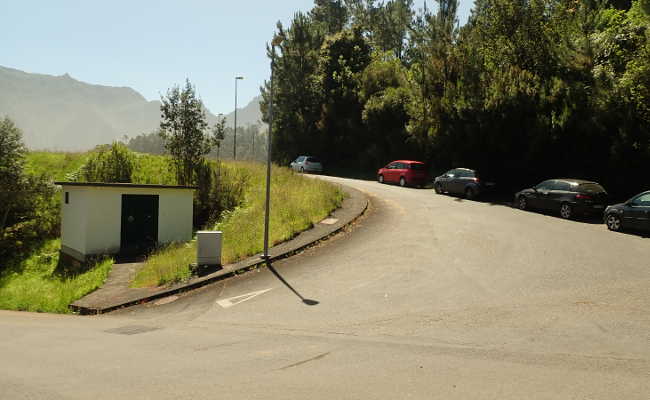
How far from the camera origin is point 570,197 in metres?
17.4

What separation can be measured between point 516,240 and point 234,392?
442 inches

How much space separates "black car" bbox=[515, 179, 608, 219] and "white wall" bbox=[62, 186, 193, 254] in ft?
50.4

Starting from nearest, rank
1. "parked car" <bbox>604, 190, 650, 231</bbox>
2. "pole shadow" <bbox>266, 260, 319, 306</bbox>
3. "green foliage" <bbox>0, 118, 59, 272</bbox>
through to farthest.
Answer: "pole shadow" <bbox>266, 260, 319, 306</bbox> → "parked car" <bbox>604, 190, 650, 231</bbox> → "green foliage" <bbox>0, 118, 59, 272</bbox>

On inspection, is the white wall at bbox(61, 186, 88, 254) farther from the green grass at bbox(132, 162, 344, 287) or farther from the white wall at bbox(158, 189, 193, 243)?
the green grass at bbox(132, 162, 344, 287)

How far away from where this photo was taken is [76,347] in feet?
23.6

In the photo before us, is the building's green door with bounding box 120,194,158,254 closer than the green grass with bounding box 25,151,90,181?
Yes

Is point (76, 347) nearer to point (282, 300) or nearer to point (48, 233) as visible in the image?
point (282, 300)

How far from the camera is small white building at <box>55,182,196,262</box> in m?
17.8

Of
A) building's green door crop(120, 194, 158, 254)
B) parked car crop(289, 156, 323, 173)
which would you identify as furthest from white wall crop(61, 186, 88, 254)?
parked car crop(289, 156, 323, 173)

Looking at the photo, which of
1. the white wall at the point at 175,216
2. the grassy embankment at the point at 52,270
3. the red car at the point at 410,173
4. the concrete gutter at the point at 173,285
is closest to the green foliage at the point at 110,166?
the grassy embankment at the point at 52,270

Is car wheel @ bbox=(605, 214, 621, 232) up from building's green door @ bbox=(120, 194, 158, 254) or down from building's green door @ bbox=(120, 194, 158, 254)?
up

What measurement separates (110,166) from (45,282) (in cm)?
1011

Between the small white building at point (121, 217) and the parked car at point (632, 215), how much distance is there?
54.5 feet

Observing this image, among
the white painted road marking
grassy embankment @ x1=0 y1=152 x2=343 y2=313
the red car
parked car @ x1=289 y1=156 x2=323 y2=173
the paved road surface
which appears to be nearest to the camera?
the paved road surface
